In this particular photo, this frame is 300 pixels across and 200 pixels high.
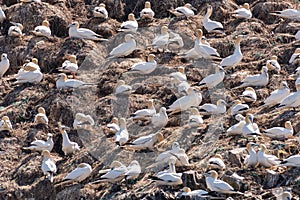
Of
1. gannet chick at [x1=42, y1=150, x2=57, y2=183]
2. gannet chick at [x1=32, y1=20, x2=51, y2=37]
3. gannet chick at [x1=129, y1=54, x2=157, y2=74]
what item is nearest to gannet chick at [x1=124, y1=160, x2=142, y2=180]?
gannet chick at [x1=42, y1=150, x2=57, y2=183]

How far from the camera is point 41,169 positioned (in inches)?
1142

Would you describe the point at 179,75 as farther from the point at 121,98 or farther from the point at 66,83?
the point at 66,83

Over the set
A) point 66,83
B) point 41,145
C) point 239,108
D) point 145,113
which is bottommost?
point 41,145

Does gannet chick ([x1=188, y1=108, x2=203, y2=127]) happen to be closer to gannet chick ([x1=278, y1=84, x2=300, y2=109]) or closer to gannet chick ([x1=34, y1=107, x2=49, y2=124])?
gannet chick ([x1=278, y1=84, x2=300, y2=109])

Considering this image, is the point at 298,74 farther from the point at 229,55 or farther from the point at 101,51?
the point at 101,51

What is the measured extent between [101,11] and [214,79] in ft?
16.4

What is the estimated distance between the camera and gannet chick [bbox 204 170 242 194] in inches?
1031

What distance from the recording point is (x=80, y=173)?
28.2m

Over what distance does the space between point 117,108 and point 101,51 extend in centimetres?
303

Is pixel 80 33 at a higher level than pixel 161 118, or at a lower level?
higher

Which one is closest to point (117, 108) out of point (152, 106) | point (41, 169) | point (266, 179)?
point (152, 106)

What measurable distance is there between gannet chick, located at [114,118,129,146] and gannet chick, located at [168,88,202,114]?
4.17 ft

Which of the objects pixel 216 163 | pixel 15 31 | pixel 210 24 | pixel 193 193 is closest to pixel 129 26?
pixel 210 24

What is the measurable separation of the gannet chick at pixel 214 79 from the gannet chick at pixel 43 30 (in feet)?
16.9
